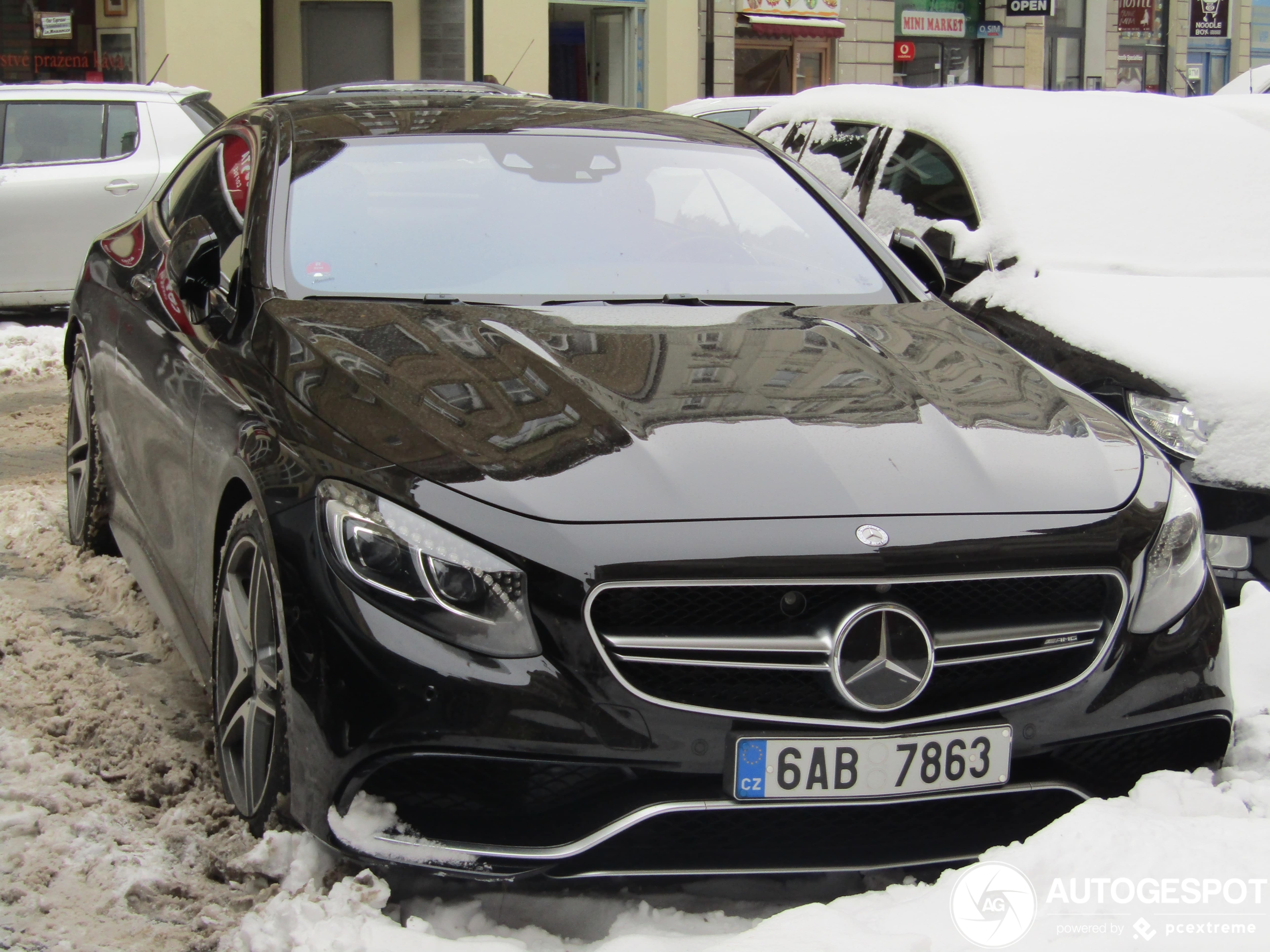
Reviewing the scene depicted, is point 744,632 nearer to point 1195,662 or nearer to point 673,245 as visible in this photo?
point 1195,662

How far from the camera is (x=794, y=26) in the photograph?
2384 cm

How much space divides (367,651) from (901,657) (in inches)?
34.3

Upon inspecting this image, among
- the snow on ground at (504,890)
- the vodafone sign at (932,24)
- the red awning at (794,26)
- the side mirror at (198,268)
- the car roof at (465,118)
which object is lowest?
the snow on ground at (504,890)

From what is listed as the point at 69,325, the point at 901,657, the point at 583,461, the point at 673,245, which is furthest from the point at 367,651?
the point at 69,325

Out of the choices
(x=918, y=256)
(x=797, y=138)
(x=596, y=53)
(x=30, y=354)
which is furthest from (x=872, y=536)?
(x=596, y=53)

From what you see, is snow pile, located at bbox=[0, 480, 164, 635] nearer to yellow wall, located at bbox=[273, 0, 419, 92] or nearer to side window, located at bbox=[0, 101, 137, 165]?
side window, located at bbox=[0, 101, 137, 165]

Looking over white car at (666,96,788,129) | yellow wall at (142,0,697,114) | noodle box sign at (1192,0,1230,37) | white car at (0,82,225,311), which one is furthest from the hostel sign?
white car at (0,82,225,311)

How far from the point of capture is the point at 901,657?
2.52 metres

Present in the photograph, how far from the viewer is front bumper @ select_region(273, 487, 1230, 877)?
95.7 inches

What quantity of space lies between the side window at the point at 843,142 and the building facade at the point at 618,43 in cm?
1148

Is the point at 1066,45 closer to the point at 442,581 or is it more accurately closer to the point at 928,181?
the point at 928,181

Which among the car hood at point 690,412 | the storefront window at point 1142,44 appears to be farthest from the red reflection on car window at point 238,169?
the storefront window at point 1142,44

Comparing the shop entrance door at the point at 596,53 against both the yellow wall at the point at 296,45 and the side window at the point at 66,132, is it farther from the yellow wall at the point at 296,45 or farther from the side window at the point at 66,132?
the side window at the point at 66,132

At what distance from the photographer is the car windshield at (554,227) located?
11.7 ft
